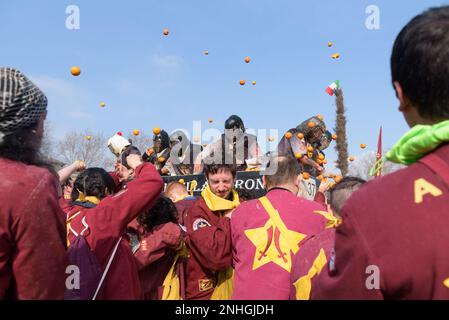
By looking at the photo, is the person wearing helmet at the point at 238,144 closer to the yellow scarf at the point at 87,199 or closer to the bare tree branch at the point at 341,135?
the yellow scarf at the point at 87,199

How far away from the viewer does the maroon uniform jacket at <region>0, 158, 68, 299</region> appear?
5.46ft

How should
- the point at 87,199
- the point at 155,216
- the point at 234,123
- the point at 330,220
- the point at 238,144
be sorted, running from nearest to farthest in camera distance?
the point at 330,220
the point at 87,199
the point at 155,216
the point at 238,144
the point at 234,123

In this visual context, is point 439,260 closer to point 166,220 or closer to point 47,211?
point 47,211

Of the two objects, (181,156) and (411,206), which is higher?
(411,206)

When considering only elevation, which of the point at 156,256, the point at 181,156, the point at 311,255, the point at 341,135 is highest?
the point at 311,255

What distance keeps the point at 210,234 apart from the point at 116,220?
0.94 meters

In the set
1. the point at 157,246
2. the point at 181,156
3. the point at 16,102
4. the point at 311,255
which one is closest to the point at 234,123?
the point at 181,156

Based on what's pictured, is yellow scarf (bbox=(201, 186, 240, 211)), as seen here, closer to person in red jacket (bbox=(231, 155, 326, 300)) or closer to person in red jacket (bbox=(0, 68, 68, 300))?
person in red jacket (bbox=(231, 155, 326, 300))

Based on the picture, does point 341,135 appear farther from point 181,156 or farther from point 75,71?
point 75,71

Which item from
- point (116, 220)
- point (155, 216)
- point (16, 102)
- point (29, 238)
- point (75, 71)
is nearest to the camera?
point (29, 238)

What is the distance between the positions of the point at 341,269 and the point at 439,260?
254mm

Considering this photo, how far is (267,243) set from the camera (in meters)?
3.01

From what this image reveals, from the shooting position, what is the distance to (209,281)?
3.67 m

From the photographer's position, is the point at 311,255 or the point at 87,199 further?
the point at 87,199
